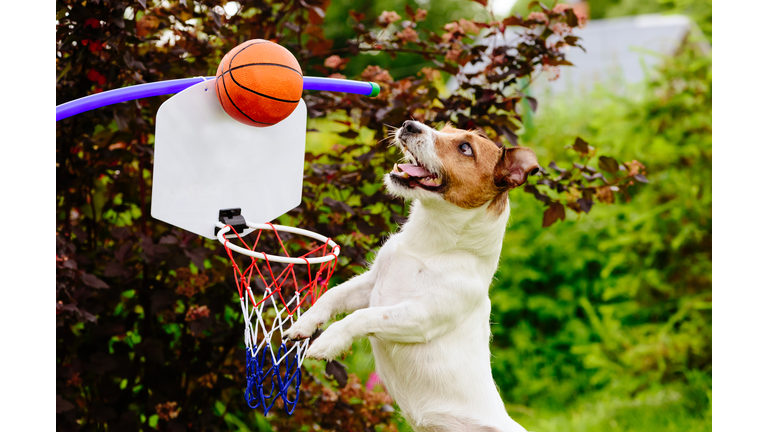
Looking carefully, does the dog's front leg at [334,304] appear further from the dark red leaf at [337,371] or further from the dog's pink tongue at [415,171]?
the dark red leaf at [337,371]

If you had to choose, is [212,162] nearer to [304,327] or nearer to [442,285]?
[304,327]

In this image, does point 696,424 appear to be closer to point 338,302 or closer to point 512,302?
point 512,302

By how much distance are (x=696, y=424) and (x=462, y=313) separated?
352 cm

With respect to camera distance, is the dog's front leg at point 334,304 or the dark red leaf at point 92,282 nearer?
the dog's front leg at point 334,304

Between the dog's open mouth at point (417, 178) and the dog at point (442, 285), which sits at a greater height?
the dog's open mouth at point (417, 178)

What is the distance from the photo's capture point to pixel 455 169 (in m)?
2.21

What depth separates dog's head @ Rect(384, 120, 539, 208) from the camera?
2.19 m

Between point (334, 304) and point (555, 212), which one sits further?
point (555, 212)

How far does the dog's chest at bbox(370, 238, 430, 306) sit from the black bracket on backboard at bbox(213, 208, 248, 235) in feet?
1.70

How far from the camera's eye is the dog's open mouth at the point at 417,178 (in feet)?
7.17

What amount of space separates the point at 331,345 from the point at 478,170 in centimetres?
80

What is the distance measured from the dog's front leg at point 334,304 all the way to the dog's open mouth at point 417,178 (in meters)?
0.40

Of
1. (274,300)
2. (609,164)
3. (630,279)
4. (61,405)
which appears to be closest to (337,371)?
(274,300)

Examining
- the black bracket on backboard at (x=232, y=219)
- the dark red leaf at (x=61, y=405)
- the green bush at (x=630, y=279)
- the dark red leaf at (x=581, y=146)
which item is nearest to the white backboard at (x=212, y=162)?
the black bracket on backboard at (x=232, y=219)
